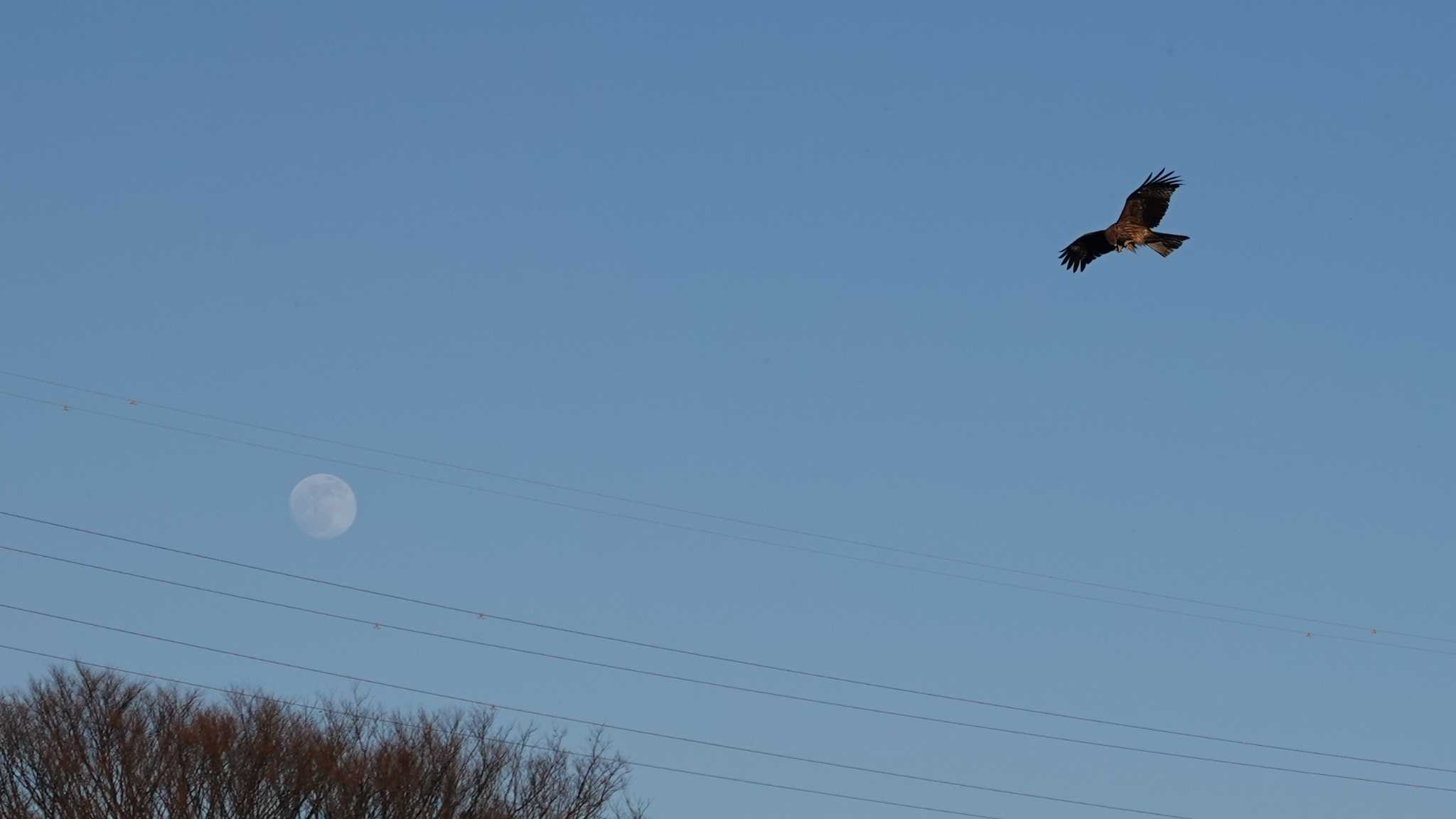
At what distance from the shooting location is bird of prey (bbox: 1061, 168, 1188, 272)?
101ft

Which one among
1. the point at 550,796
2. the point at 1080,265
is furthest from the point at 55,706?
the point at 1080,265

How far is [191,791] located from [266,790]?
6.78ft

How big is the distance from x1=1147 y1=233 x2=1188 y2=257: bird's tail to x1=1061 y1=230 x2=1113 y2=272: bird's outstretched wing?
2.28 feet

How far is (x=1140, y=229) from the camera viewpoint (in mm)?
31266

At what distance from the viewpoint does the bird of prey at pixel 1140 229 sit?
30.9 meters

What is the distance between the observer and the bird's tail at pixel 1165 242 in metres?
30.7

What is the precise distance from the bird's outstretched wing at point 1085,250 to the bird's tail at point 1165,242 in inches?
27.4

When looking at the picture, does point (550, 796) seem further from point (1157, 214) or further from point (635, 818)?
point (1157, 214)

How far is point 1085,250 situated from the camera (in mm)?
31797

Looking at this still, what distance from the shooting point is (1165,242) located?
30953 millimetres

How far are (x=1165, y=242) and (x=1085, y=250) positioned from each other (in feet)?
4.44

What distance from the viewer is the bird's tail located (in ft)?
101

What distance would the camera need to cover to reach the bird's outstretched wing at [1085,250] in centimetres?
3164

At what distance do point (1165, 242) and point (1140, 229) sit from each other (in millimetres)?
493
